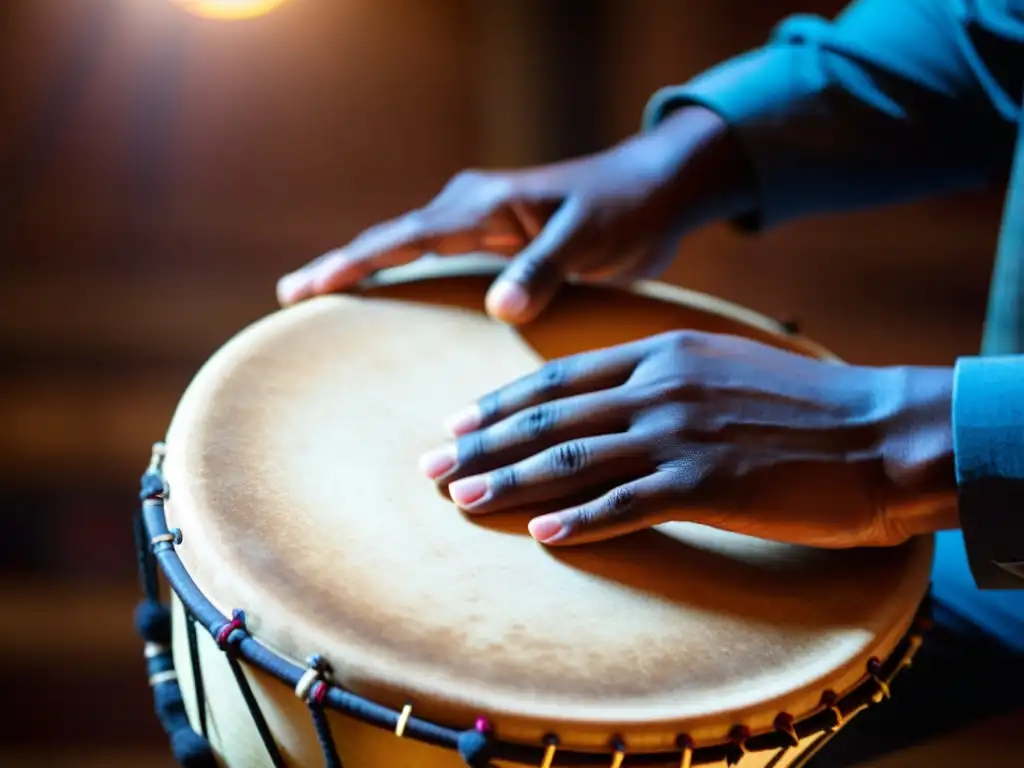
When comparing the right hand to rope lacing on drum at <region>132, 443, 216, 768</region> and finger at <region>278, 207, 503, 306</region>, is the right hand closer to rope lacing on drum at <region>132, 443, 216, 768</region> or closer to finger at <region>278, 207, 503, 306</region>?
finger at <region>278, 207, 503, 306</region>

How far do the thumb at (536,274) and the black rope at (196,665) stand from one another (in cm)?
38

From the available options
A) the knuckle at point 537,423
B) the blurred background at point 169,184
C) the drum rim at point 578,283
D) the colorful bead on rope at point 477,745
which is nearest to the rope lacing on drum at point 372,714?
the colorful bead on rope at point 477,745

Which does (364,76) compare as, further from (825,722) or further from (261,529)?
(825,722)

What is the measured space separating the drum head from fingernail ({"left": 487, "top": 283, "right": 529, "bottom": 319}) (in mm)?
82

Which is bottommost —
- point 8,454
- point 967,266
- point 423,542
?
point 423,542

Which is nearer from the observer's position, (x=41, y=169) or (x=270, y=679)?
(x=270, y=679)

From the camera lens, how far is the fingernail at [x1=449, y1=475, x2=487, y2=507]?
0.68m

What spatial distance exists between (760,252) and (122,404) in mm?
1121

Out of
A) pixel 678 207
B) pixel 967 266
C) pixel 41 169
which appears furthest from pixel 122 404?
pixel 967 266

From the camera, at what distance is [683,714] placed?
550 mm

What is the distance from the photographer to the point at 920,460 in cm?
67

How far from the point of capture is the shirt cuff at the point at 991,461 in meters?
0.66

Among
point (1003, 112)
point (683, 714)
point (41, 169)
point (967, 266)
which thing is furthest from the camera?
A: point (967, 266)

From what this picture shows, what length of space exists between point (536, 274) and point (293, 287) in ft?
0.73
